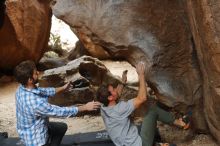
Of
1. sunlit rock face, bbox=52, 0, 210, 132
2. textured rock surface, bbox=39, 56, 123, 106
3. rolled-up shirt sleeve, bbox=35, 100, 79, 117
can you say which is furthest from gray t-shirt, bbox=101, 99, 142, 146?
textured rock surface, bbox=39, 56, 123, 106

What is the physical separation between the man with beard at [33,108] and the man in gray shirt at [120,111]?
4.5 inches

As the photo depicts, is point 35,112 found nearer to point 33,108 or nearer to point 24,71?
point 33,108

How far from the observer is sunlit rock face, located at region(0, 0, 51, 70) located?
805 cm

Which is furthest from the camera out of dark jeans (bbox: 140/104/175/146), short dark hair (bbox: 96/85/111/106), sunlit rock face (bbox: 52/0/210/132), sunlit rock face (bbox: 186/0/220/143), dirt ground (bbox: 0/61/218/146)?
dirt ground (bbox: 0/61/218/146)

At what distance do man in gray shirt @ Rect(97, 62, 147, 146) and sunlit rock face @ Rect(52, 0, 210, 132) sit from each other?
89 cm

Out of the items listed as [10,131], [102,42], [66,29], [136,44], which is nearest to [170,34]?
[136,44]

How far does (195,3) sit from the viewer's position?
3.57 m

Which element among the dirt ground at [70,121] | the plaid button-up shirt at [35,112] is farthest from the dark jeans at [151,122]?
the plaid button-up shirt at [35,112]

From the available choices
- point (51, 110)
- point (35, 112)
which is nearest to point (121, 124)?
point (51, 110)

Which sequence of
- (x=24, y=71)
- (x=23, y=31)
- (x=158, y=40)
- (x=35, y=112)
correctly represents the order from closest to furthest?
(x=24, y=71)
(x=35, y=112)
(x=158, y=40)
(x=23, y=31)

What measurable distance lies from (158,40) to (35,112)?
170cm

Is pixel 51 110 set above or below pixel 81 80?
above

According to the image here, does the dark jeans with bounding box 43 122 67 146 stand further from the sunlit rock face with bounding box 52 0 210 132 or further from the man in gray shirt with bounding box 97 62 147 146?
the sunlit rock face with bounding box 52 0 210 132

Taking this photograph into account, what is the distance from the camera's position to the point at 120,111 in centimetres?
371
